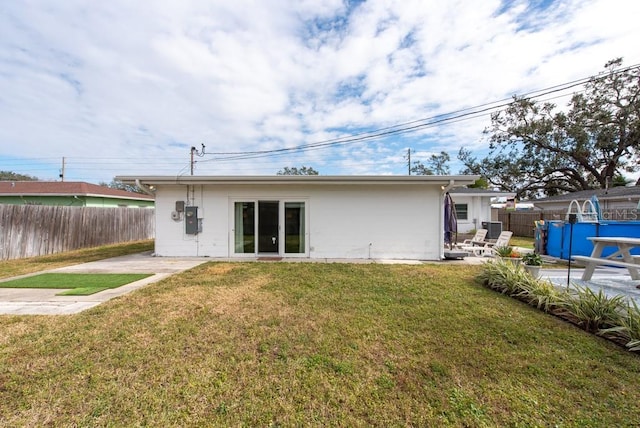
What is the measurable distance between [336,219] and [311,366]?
6666 millimetres

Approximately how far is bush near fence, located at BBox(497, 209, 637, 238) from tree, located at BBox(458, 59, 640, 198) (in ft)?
17.7

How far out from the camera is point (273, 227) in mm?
9406

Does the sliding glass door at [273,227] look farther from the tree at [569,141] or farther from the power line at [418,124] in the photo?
the tree at [569,141]

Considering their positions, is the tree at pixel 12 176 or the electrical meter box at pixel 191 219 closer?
the electrical meter box at pixel 191 219

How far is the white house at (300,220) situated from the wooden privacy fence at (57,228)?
392 cm

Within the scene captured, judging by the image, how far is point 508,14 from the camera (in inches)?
329

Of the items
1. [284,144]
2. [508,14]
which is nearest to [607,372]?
[508,14]

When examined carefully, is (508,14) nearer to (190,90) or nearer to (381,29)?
(381,29)

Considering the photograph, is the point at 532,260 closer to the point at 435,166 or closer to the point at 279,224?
the point at 279,224

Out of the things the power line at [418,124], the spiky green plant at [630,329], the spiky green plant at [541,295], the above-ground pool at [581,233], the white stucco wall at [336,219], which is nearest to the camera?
the spiky green plant at [630,329]

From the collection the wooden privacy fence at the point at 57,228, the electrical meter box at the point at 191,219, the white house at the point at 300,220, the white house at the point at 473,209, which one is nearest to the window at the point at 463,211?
the white house at the point at 473,209

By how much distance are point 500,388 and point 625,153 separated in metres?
31.4

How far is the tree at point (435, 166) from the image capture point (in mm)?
37622

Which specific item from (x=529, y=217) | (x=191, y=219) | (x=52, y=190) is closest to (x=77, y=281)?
(x=191, y=219)
